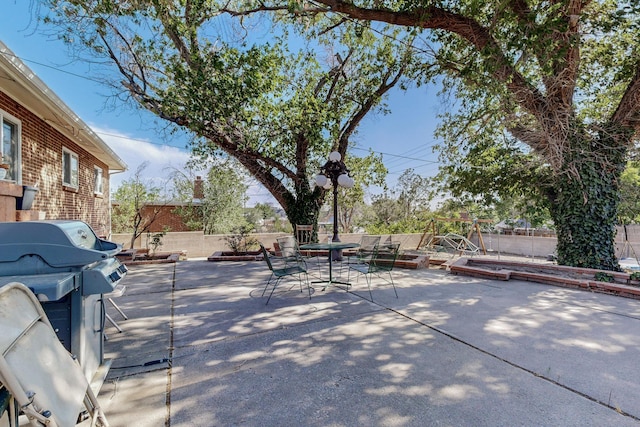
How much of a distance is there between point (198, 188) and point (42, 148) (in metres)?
9.08

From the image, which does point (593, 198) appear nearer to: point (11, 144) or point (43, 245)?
point (43, 245)

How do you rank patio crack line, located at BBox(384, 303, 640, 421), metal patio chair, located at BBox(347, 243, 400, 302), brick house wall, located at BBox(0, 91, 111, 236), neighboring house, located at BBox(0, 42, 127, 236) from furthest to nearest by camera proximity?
brick house wall, located at BBox(0, 91, 111, 236), metal patio chair, located at BBox(347, 243, 400, 302), neighboring house, located at BBox(0, 42, 127, 236), patio crack line, located at BBox(384, 303, 640, 421)

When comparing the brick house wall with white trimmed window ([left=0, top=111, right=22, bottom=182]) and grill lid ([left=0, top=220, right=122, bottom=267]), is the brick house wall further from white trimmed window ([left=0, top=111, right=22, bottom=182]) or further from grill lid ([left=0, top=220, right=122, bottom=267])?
grill lid ([left=0, top=220, right=122, bottom=267])

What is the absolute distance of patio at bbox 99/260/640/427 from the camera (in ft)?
6.16

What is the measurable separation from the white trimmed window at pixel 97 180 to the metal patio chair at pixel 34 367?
10666 millimetres

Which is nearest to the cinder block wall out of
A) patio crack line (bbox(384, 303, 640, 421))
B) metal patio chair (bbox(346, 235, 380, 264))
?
metal patio chair (bbox(346, 235, 380, 264))

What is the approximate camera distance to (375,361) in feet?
8.27

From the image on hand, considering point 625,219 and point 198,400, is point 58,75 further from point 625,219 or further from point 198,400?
point 625,219

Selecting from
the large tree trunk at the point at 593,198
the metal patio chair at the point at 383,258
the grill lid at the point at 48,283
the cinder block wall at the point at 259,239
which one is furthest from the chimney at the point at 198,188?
the large tree trunk at the point at 593,198

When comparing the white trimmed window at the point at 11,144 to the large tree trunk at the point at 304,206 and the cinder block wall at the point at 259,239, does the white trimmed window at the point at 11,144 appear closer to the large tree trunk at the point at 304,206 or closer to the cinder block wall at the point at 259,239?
the cinder block wall at the point at 259,239

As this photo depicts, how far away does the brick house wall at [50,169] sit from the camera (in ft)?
17.7

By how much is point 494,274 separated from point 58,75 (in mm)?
12051

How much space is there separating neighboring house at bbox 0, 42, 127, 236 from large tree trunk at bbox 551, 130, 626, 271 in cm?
958

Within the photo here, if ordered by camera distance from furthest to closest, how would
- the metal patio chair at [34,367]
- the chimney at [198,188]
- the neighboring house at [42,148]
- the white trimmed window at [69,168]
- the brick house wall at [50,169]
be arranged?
the chimney at [198,188], the white trimmed window at [69,168], the brick house wall at [50,169], the neighboring house at [42,148], the metal patio chair at [34,367]
